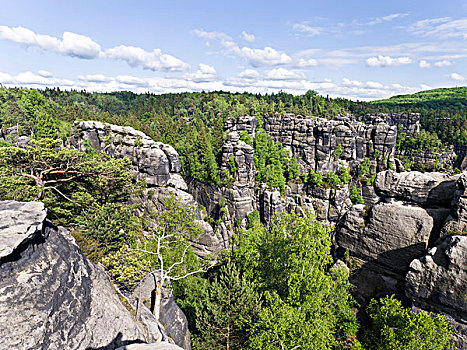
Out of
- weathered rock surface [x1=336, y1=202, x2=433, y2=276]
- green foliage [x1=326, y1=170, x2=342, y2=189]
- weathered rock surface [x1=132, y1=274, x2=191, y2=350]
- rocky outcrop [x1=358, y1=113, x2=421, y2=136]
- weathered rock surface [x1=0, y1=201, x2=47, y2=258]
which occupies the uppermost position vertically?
rocky outcrop [x1=358, y1=113, x2=421, y2=136]

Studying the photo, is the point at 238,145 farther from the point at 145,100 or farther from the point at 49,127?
the point at 145,100

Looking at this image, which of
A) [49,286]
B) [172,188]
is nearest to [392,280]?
[49,286]

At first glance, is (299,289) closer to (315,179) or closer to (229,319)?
(229,319)

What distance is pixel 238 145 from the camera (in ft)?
187

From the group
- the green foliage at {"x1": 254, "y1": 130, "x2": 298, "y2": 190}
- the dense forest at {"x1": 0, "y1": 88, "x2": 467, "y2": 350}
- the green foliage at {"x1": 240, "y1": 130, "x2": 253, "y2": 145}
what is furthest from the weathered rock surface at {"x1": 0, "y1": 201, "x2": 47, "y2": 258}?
the green foliage at {"x1": 254, "y1": 130, "x2": 298, "y2": 190}

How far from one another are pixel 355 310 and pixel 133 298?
16085 millimetres

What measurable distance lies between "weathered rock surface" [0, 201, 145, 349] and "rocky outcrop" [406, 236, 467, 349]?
636 inches

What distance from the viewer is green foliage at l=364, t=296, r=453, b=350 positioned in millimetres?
11930

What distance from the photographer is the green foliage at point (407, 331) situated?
1193 centimetres

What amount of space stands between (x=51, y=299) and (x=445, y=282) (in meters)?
19.3

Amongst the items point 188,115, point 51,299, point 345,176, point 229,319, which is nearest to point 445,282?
point 229,319

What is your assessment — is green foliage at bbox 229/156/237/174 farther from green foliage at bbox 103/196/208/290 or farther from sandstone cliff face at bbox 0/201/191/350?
sandstone cliff face at bbox 0/201/191/350

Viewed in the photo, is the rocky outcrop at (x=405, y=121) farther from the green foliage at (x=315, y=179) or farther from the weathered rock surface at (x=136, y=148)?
the weathered rock surface at (x=136, y=148)

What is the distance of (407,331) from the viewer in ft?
41.3
